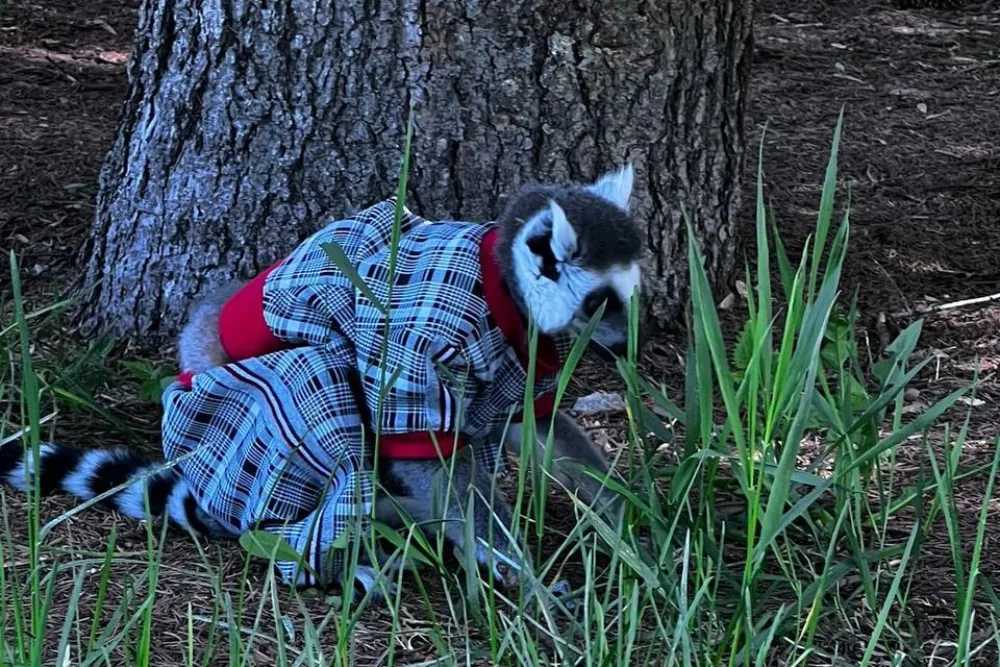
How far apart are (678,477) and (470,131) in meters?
1.49

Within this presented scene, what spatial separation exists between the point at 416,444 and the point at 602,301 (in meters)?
0.51

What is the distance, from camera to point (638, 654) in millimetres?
2699

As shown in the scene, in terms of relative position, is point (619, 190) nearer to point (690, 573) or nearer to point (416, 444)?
point (416, 444)

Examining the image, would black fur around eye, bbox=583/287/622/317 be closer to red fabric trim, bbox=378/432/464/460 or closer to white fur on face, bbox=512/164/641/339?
white fur on face, bbox=512/164/641/339

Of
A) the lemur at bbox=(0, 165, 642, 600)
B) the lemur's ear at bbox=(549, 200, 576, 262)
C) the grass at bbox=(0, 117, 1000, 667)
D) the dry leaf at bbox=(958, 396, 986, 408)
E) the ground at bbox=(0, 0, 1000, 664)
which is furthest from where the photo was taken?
the dry leaf at bbox=(958, 396, 986, 408)

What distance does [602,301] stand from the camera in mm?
3029

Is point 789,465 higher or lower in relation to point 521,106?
lower

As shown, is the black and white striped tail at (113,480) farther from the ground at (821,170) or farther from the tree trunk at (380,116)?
the tree trunk at (380,116)

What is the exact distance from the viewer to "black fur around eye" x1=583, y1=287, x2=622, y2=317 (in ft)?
9.91

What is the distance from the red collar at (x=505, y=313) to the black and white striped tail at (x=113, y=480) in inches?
32.9

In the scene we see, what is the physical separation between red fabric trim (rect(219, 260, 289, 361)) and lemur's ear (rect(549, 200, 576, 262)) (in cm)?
73

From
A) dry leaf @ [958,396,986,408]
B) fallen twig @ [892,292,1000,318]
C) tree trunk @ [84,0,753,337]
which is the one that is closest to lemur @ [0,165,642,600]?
tree trunk @ [84,0,753,337]

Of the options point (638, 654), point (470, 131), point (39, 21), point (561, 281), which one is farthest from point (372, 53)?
point (39, 21)

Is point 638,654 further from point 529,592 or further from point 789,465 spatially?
point 789,465
